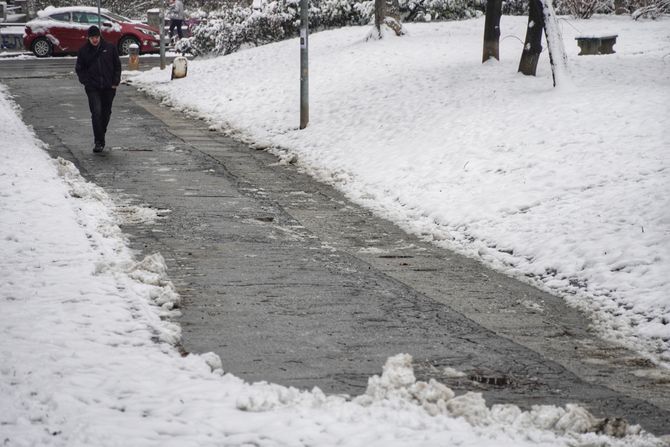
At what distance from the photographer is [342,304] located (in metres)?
7.57

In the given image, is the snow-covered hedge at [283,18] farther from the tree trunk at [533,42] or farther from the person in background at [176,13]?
the tree trunk at [533,42]

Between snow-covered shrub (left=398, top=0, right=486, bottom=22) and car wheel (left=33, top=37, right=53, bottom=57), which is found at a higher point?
snow-covered shrub (left=398, top=0, right=486, bottom=22)

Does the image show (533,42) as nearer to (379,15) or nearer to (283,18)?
(379,15)

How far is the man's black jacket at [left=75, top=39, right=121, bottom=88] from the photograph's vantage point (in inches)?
580

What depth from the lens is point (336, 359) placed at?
247 inches

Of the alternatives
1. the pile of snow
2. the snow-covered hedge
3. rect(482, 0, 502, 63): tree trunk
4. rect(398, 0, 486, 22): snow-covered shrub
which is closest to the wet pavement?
the pile of snow

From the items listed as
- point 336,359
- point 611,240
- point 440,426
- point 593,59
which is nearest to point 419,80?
point 593,59

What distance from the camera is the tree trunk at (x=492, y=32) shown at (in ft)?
60.8

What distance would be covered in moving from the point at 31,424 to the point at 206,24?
86.6ft

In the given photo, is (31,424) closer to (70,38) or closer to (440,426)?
(440,426)

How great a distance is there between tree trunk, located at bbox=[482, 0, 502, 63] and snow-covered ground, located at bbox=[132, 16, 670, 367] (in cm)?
47

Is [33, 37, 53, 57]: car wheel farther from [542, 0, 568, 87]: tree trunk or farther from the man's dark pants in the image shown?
[542, 0, 568, 87]: tree trunk

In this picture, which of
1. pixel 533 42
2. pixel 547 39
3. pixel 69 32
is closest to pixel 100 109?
pixel 547 39

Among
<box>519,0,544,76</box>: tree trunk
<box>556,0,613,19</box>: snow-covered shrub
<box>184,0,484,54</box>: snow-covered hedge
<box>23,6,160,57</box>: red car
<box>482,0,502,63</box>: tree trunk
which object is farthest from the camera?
<box>23,6,160,57</box>: red car
